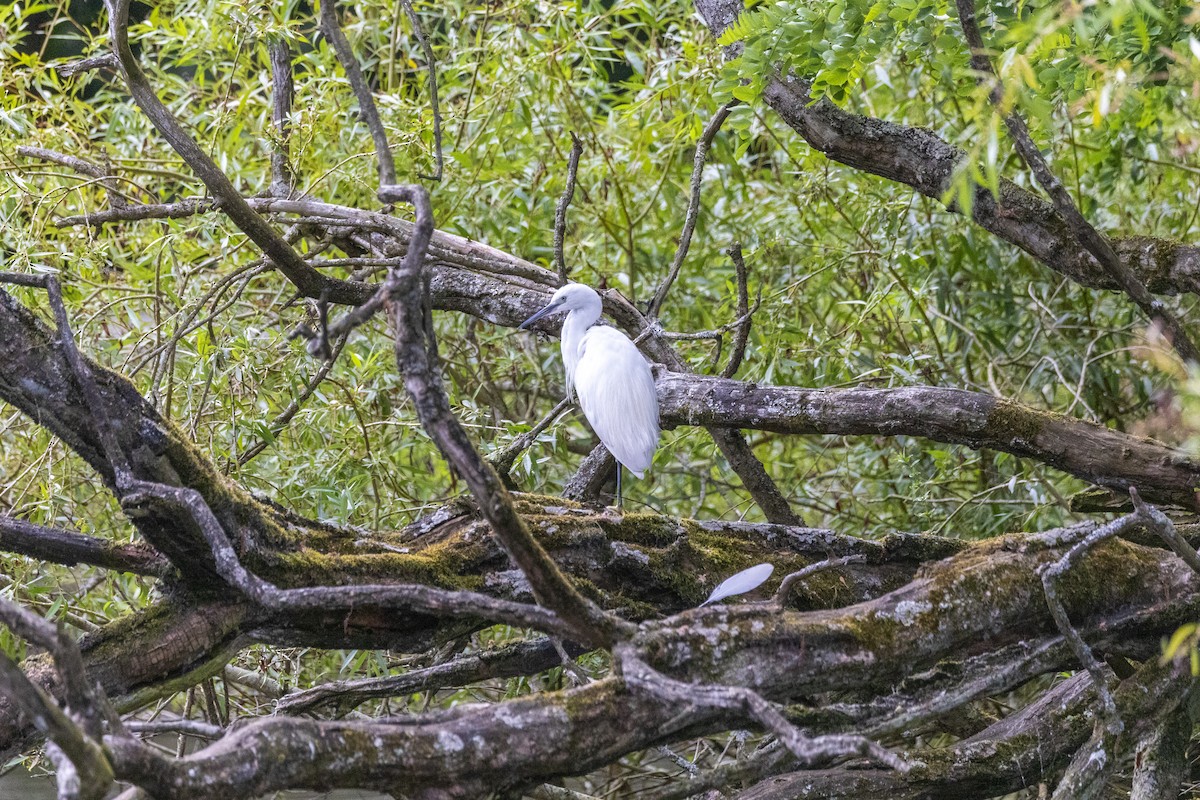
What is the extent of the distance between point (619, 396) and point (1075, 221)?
83 cm

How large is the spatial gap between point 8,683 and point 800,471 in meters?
2.42

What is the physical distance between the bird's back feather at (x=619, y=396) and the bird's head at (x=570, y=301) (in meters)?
0.07

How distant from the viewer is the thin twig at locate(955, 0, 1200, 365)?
1296mm

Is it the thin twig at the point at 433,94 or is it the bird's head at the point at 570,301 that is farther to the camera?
the bird's head at the point at 570,301

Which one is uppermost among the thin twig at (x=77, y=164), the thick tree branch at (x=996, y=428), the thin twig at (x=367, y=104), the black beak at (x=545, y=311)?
the thin twig at (x=77, y=164)

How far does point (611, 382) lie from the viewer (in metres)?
1.99

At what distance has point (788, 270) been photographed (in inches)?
110

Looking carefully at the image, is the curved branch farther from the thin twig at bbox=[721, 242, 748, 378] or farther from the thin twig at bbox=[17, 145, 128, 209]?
the thin twig at bbox=[721, 242, 748, 378]

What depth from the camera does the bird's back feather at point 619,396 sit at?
77.7 inches

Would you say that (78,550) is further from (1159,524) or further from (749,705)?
(1159,524)

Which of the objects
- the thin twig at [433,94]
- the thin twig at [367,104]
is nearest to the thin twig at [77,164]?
the thin twig at [433,94]

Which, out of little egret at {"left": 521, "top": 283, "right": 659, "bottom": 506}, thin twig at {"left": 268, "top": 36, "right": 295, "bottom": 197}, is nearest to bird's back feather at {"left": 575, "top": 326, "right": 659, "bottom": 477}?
little egret at {"left": 521, "top": 283, "right": 659, "bottom": 506}

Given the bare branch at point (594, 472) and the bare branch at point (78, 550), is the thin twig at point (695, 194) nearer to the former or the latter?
the bare branch at point (594, 472)

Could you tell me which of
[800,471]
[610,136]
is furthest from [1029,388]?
[610,136]
